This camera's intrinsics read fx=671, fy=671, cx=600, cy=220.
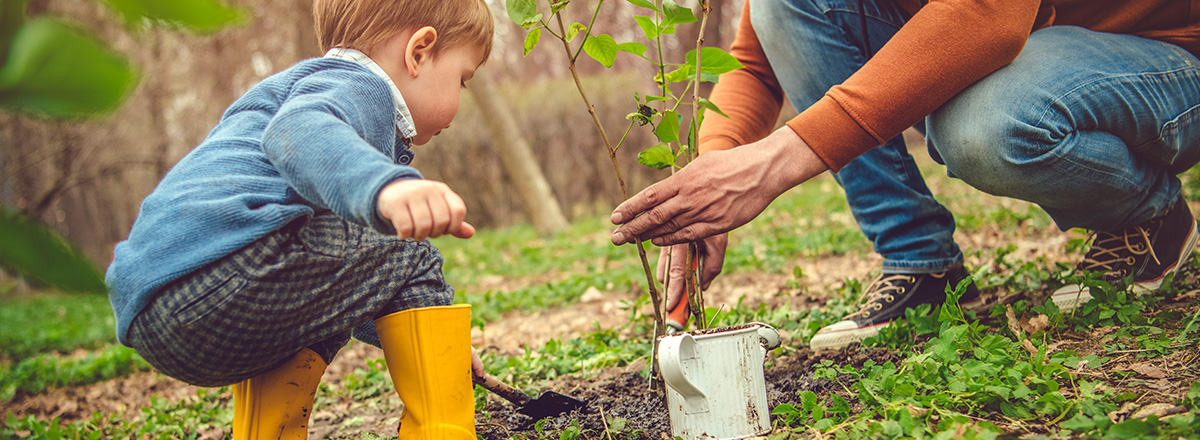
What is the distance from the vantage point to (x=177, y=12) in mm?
435

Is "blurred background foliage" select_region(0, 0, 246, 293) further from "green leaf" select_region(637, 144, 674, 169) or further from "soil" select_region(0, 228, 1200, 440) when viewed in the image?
"soil" select_region(0, 228, 1200, 440)

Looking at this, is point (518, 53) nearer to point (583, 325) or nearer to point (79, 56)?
point (583, 325)

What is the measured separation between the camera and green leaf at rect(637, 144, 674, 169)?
1.26 meters

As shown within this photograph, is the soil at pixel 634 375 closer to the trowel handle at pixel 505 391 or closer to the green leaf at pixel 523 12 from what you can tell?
the trowel handle at pixel 505 391

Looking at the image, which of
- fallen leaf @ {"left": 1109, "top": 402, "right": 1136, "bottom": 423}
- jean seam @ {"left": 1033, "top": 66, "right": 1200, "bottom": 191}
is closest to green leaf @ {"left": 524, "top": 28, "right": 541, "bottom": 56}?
jean seam @ {"left": 1033, "top": 66, "right": 1200, "bottom": 191}

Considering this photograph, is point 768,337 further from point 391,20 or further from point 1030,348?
point 391,20

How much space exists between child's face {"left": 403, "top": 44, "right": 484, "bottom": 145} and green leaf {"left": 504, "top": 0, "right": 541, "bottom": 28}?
0.33 metres

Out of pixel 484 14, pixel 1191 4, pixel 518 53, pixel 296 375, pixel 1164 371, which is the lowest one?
pixel 1164 371

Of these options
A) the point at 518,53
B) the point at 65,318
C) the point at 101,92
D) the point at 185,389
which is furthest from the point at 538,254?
the point at 518,53

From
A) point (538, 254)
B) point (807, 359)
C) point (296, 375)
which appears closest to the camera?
point (296, 375)

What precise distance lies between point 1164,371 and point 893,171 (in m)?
0.74

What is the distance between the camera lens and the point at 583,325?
2.82 m

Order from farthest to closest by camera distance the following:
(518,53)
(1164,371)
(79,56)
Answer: (518,53), (1164,371), (79,56)

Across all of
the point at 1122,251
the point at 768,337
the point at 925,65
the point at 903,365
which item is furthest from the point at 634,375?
the point at 1122,251
